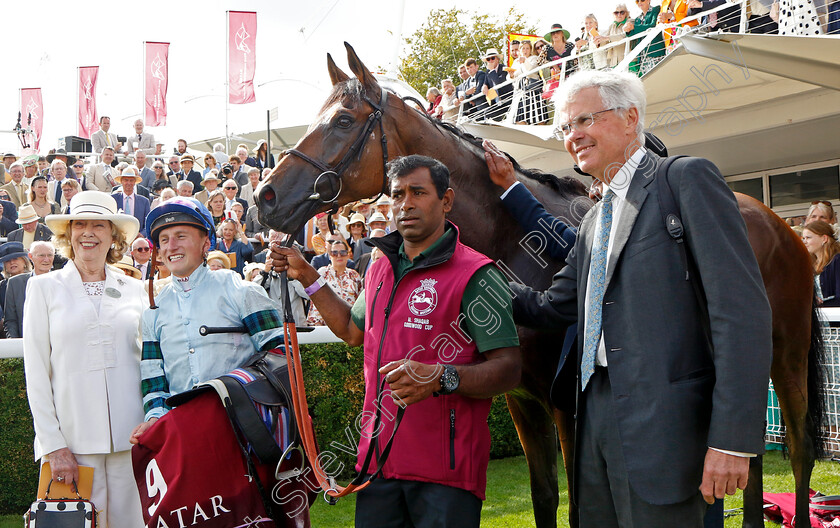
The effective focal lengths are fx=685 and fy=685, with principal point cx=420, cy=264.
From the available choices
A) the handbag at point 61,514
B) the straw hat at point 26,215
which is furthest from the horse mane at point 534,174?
the straw hat at point 26,215

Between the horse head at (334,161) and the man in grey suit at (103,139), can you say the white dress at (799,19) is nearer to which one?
the horse head at (334,161)

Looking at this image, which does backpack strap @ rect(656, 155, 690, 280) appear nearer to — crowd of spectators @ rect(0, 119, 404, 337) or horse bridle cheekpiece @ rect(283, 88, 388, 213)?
horse bridle cheekpiece @ rect(283, 88, 388, 213)

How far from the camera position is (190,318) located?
Result: 277 centimetres

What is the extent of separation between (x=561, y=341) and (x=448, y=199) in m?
0.96

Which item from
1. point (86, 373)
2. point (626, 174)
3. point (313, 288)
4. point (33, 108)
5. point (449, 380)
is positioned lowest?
point (86, 373)

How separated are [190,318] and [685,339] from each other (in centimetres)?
188

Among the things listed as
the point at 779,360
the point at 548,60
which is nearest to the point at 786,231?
the point at 779,360

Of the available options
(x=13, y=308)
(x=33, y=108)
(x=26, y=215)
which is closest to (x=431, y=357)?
(x=13, y=308)

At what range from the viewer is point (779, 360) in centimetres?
416

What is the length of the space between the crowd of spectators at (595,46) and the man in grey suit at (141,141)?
637 centimetres

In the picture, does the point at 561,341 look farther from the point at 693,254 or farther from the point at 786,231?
the point at 786,231

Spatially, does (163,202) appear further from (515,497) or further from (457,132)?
(515,497)

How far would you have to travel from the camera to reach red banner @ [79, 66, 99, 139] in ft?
77.4

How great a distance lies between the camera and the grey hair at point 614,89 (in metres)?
2.05
